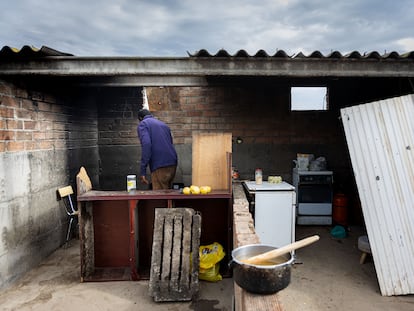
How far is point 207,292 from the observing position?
3871 mm

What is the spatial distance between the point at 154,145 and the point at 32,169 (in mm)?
1837

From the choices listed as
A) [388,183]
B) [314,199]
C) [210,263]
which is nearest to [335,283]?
[388,183]

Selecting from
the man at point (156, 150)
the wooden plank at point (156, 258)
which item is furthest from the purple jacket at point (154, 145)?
the wooden plank at point (156, 258)

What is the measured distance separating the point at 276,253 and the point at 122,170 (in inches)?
207

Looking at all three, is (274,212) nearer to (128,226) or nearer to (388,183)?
(388,183)

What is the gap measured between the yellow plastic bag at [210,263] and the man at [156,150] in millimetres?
1593

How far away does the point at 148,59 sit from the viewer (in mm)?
3930

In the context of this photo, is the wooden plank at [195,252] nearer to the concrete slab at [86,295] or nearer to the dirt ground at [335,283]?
the concrete slab at [86,295]

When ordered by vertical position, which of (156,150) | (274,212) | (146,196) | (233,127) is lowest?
(274,212)

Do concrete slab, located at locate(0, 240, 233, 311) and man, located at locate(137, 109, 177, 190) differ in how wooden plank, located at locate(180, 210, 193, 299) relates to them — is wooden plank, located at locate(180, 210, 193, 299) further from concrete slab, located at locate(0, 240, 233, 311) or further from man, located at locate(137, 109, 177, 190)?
man, located at locate(137, 109, 177, 190)

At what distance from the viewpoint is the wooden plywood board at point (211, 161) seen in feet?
14.8

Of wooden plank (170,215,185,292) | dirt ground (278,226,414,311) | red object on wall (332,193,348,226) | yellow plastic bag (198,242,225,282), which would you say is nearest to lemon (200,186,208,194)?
wooden plank (170,215,185,292)

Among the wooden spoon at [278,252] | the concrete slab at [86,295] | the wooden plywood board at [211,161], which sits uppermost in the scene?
the wooden plywood board at [211,161]

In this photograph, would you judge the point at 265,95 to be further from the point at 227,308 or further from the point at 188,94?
the point at 227,308
